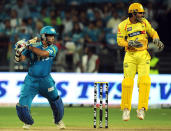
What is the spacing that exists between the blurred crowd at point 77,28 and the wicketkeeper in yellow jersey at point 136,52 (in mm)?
5991

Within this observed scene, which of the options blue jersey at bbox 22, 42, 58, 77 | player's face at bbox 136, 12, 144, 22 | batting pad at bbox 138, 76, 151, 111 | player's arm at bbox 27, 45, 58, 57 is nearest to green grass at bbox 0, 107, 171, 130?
batting pad at bbox 138, 76, 151, 111

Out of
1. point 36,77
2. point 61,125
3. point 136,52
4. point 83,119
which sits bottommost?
point 83,119

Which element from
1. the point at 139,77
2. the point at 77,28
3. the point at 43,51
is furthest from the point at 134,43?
the point at 77,28

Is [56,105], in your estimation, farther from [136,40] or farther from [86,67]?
[86,67]

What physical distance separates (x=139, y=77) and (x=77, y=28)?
7.64m

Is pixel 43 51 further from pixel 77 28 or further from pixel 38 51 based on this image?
pixel 77 28

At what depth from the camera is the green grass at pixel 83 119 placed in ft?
38.2

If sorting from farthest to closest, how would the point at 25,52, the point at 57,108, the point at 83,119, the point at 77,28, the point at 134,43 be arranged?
the point at 77,28, the point at 83,119, the point at 134,43, the point at 57,108, the point at 25,52

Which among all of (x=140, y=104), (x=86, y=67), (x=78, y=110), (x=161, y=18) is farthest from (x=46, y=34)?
(x=161, y=18)

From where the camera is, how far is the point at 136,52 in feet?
36.8

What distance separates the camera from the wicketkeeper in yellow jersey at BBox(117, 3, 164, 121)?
36.4 ft

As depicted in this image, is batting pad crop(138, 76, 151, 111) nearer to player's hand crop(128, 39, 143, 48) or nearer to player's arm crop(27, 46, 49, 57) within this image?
player's hand crop(128, 39, 143, 48)

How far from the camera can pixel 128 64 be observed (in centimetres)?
1123

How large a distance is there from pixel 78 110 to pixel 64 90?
1.03 meters
